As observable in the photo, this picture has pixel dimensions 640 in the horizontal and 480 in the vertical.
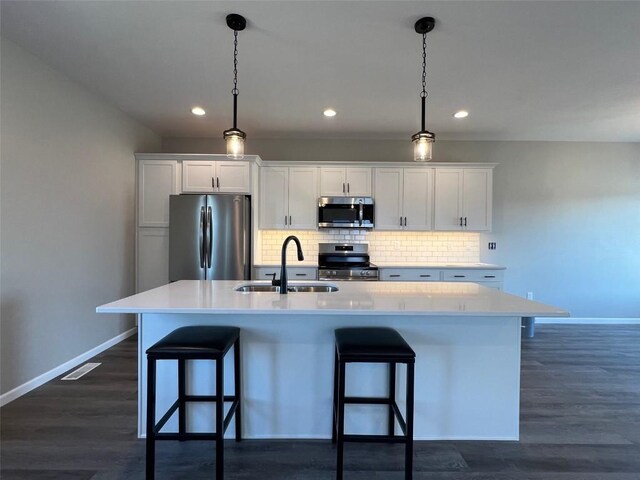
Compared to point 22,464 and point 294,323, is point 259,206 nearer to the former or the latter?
point 294,323

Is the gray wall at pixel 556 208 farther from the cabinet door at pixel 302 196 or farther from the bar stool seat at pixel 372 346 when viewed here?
A: the bar stool seat at pixel 372 346

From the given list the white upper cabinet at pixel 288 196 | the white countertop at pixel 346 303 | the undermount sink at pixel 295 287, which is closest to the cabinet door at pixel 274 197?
the white upper cabinet at pixel 288 196

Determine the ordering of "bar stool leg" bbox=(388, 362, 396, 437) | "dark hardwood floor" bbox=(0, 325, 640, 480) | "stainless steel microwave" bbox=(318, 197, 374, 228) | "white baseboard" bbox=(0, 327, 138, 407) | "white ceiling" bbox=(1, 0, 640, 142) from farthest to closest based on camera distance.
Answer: "stainless steel microwave" bbox=(318, 197, 374, 228)
"white baseboard" bbox=(0, 327, 138, 407)
"white ceiling" bbox=(1, 0, 640, 142)
"bar stool leg" bbox=(388, 362, 396, 437)
"dark hardwood floor" bbox=(0, 325, 640, 480)

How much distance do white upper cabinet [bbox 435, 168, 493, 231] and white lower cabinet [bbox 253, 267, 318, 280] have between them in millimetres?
1772

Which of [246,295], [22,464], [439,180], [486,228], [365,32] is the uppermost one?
[365,32]

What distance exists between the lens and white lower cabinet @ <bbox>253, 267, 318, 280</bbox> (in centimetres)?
396

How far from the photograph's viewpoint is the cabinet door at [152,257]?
388 cm

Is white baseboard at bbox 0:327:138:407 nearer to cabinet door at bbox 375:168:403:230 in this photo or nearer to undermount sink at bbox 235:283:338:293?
undermount sink at bbox 235:283:338:293

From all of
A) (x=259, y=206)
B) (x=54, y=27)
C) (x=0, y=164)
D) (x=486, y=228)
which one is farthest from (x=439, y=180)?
(x=0, y=164)

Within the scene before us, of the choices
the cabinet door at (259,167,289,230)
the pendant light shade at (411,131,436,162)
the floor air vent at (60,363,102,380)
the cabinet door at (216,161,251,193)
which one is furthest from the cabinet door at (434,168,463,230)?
the floor air vent at (60,363,102,380)

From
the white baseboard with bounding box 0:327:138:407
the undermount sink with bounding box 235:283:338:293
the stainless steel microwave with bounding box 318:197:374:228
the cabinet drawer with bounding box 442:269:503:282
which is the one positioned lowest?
the white baseboard with bounding box 0:327:138:407

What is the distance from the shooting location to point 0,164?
2.27 m

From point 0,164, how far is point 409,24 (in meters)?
2.98

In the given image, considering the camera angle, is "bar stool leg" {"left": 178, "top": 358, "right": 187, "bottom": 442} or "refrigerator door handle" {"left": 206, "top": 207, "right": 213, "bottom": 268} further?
"refrigerator door handle" {"left": 206, "top": 207, "right": 213, "bottom": 268}
